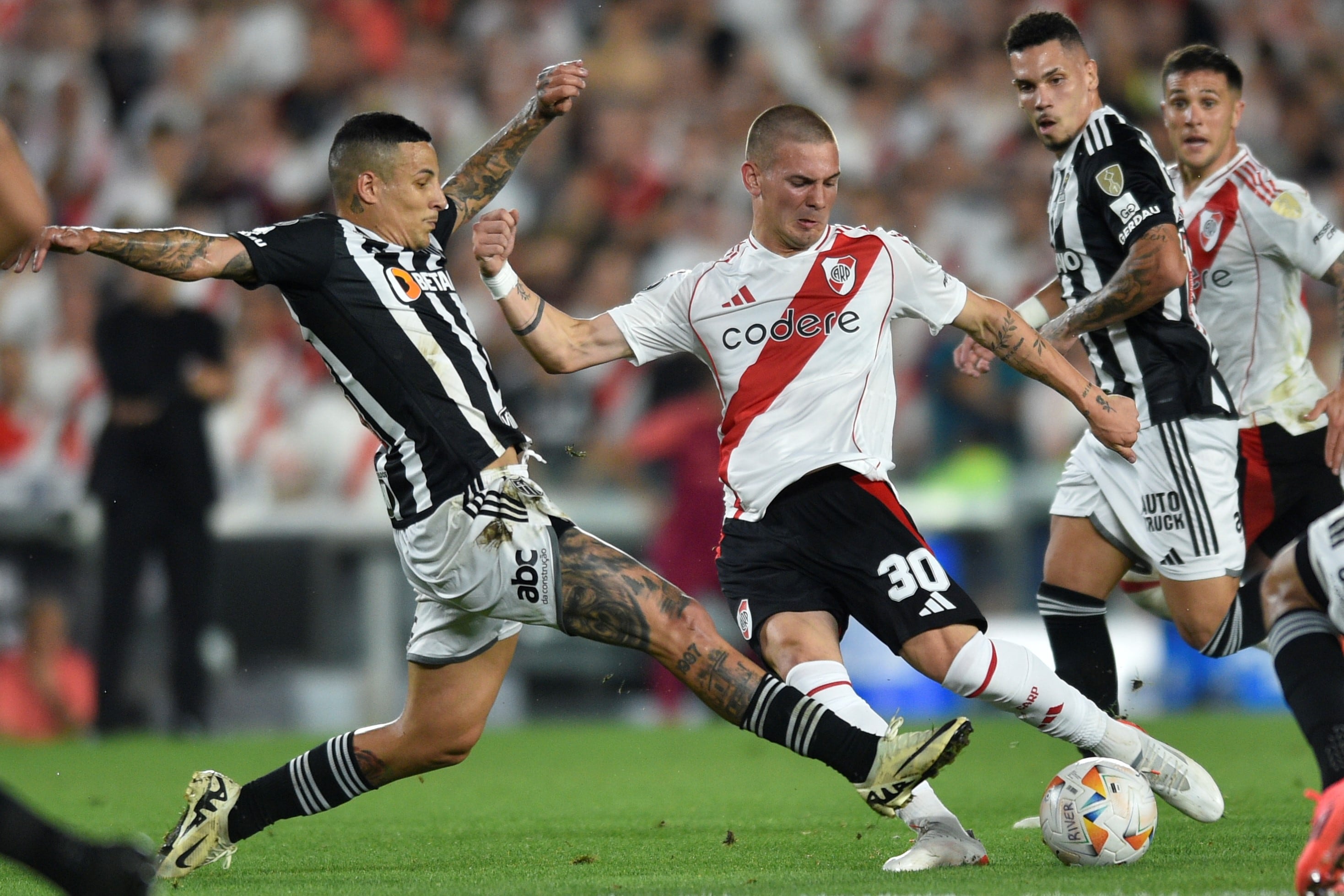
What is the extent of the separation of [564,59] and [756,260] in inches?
411

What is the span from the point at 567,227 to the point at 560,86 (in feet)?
25.7

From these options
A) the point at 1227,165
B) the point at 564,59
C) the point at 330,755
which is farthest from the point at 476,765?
the point at 564,59

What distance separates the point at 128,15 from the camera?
15.3 m

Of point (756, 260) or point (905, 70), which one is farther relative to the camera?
point (905, 70)

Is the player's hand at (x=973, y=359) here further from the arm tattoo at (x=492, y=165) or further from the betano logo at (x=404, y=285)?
the betano logo at (x=404, y=285)

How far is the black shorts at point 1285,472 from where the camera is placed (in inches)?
242

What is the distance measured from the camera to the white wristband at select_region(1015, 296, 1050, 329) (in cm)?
619

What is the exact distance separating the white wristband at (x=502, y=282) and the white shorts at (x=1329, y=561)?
2.45 metres

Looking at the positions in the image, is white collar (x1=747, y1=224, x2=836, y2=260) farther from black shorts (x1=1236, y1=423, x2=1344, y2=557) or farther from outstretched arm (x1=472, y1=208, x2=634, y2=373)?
black shorts (x1=1236, y1=423, x2=1344, y2=557)

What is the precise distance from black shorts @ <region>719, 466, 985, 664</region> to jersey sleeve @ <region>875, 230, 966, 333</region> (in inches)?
22.0

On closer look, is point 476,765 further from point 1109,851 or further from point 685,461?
point 1109,851

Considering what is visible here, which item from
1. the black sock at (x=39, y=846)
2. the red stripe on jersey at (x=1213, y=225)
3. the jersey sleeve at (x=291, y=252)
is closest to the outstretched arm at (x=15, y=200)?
the black sock at (x=39, y=846)

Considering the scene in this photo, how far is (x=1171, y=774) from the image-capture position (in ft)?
17.1

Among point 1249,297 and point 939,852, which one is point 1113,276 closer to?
point 1249,297
